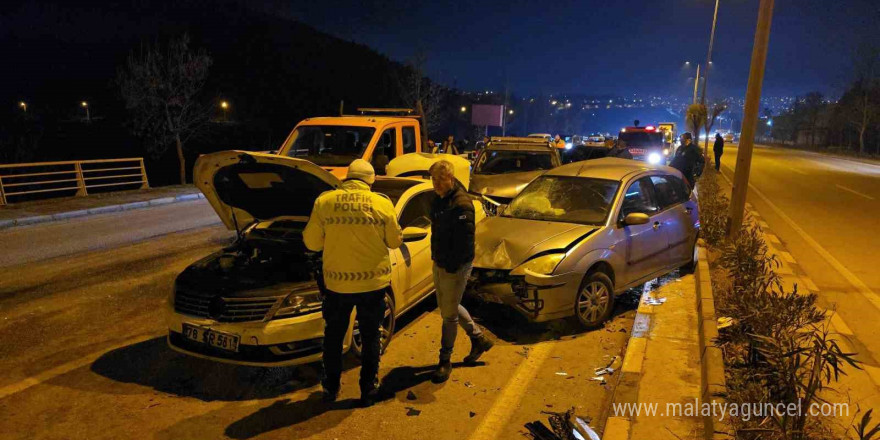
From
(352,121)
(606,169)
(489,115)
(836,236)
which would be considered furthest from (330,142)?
(489,115)

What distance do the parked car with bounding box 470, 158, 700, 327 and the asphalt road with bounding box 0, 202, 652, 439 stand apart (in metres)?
0.45

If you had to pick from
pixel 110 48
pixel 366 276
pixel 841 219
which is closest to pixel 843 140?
pixel 841 219

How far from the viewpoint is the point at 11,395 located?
431 centimetres

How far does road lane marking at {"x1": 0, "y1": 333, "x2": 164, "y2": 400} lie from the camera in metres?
4.40

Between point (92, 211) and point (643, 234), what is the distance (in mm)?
13109

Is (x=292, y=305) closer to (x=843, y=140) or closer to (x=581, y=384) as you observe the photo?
(x=581, y=384)

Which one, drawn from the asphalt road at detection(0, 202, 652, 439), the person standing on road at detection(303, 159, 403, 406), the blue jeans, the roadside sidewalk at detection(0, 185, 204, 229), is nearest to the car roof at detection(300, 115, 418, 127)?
the asphalt road at detection(0, 202, 652, 439)

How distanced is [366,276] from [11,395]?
9.96 feet

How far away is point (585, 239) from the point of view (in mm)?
5641

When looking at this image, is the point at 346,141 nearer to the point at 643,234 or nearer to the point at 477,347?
the point at 643,234

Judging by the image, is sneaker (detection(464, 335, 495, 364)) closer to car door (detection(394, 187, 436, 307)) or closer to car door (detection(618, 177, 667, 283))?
car door (detection(394, 187, 436, 307))

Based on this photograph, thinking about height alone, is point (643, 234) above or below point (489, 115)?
below

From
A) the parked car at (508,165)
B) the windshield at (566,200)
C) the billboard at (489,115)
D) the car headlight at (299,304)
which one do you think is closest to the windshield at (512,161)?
the parked car at (508,165)

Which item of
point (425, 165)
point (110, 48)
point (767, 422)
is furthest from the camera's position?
point (110, 48)
